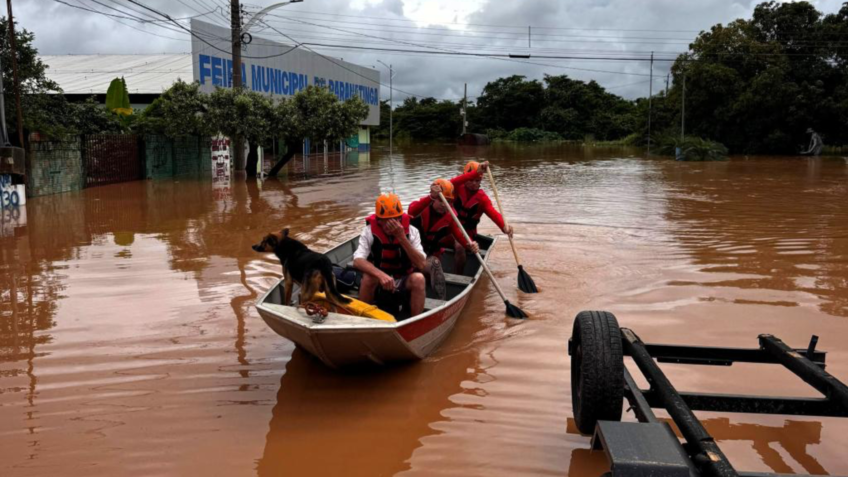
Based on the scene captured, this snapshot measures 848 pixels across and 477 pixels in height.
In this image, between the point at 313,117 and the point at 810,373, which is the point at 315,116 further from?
the point at 810,373

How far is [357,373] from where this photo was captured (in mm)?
5434

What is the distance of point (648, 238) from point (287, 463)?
907 centimetres

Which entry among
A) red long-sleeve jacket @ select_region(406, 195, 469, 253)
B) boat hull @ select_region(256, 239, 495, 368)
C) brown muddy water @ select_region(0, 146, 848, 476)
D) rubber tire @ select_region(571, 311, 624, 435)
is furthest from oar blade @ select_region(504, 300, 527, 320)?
rubber tire @ select_region(571, 311, 624, 435)

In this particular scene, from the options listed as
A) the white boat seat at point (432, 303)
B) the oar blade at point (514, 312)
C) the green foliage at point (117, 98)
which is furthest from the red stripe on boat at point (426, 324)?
the green foliage at point (117, 98)

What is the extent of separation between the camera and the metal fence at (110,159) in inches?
795

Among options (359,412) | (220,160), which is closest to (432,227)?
(359,412)

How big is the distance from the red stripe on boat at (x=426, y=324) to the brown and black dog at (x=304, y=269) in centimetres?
51

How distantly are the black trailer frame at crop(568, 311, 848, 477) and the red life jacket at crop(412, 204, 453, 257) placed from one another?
10.8ft

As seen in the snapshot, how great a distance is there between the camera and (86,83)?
98.8 ft

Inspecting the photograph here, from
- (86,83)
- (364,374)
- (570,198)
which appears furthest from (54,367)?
(86,83)

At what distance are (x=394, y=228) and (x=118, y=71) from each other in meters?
30.9

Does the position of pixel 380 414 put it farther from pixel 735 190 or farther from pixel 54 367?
pixel 735 190

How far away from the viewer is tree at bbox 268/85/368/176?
2319cm

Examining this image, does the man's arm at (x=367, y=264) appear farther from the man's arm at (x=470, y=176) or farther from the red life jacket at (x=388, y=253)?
the man's arm at (x=470, y=176)
